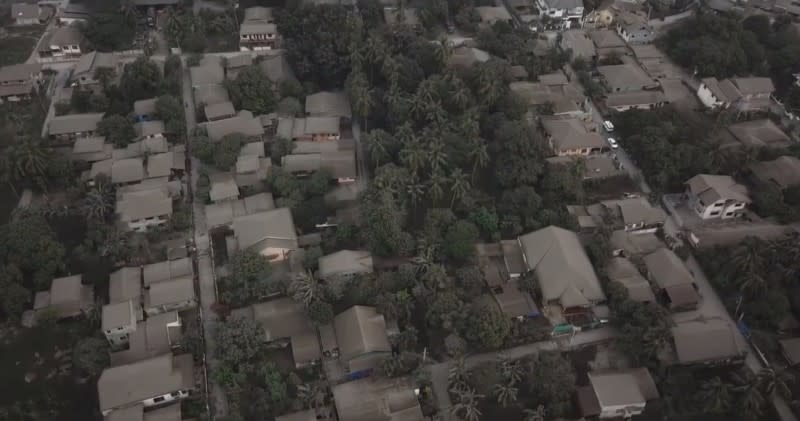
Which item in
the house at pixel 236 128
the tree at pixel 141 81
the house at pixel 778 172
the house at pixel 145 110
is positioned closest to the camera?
the house at pixel 778 172

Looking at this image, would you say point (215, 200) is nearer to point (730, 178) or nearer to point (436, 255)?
point (436, 255)

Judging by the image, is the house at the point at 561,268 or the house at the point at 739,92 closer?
the house at the point at 561,268

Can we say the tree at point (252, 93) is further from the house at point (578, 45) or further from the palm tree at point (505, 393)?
the palm tree at point (505, 393)

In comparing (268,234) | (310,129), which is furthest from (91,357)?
(310,129)

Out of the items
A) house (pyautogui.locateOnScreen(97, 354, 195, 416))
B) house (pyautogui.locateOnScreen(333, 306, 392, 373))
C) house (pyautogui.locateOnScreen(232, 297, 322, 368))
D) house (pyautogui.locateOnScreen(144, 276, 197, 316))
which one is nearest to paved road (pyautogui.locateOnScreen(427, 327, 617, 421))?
house (pyautogui.locateOnScreen(333, 306, 392, 373))

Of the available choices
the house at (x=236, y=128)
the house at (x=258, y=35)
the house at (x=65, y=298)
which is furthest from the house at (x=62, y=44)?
the house at (x=65, y=298)

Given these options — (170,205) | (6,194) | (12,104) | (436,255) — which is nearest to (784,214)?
(436,255)

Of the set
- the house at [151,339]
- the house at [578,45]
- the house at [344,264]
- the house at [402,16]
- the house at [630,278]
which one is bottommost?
the house at [151,339]
